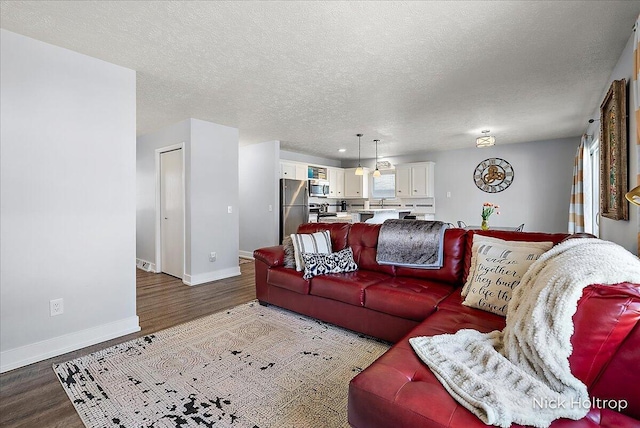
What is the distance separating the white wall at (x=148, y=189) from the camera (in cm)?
488

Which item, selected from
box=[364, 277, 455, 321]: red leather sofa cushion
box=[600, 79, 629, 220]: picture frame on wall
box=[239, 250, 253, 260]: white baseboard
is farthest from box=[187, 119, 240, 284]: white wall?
box=[600, 79, 629, 220]: picture frame on wall

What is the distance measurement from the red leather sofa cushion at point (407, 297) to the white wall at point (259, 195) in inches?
142

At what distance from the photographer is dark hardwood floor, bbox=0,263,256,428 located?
1.70 metres

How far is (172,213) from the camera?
4750 mm

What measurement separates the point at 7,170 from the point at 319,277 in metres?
2.56

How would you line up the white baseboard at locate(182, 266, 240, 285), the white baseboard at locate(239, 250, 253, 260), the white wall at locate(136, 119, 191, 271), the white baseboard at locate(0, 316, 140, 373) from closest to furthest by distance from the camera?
1. the white baseboard at locate(0, 316, 140, 373)
2. the white baseboard at locate(182, 266, 240, 285)
3. the white wall at locate(136, 119, 191, 271)
4. the white baseboard at locate(239, 250, 253, 260)

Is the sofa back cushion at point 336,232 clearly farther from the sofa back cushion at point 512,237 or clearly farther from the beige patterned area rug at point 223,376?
the sofa back cushion at point 512,237

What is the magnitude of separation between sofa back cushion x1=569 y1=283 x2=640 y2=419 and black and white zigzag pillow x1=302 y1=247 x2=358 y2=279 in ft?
7.01

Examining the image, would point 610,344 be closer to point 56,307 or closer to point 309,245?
point 309,245

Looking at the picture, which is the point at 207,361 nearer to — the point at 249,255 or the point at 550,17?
the point at 550,17

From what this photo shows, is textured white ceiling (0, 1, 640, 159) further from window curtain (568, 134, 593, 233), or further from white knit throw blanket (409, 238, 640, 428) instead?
white knit throw blanket (409, 238, 640, 428)

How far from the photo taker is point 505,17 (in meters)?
2.02

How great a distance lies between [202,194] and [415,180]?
4.73 metres

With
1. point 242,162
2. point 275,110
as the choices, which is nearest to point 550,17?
point 275,110
